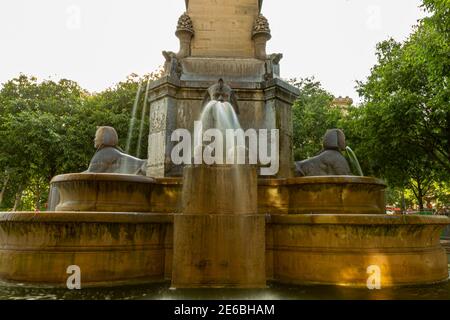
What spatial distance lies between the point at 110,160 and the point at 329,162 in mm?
5179

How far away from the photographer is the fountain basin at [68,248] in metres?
5.44

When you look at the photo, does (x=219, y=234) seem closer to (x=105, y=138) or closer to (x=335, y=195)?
(x=335, y=195)

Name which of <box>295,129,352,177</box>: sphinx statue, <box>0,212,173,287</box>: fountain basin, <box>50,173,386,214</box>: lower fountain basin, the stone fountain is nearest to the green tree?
<box>295,129,352,177</box>: sphinx statue

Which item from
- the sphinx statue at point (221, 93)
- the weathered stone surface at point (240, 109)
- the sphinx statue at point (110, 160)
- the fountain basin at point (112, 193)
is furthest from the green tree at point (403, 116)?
the fountain basin at point (112, 193)

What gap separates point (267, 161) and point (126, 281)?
14.3ft

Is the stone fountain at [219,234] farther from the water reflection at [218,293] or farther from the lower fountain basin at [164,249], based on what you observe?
the water reflection at [218,293]

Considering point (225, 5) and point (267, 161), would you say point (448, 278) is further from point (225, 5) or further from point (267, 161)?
A: point (225, 5)

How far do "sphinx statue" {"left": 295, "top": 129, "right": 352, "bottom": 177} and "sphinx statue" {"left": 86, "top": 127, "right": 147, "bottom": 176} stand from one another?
393 centimetres

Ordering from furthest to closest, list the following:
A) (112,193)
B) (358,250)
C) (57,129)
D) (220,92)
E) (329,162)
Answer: (57,129) < (329,162) < (220,92) < (112,193) < (358,250)

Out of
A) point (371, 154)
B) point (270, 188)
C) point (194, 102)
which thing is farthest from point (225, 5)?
point (371, 154)

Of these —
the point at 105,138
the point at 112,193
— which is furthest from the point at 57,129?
the point at 112,193

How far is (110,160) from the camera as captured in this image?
27.9ft

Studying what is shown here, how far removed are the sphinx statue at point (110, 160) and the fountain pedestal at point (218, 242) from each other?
3608mm
